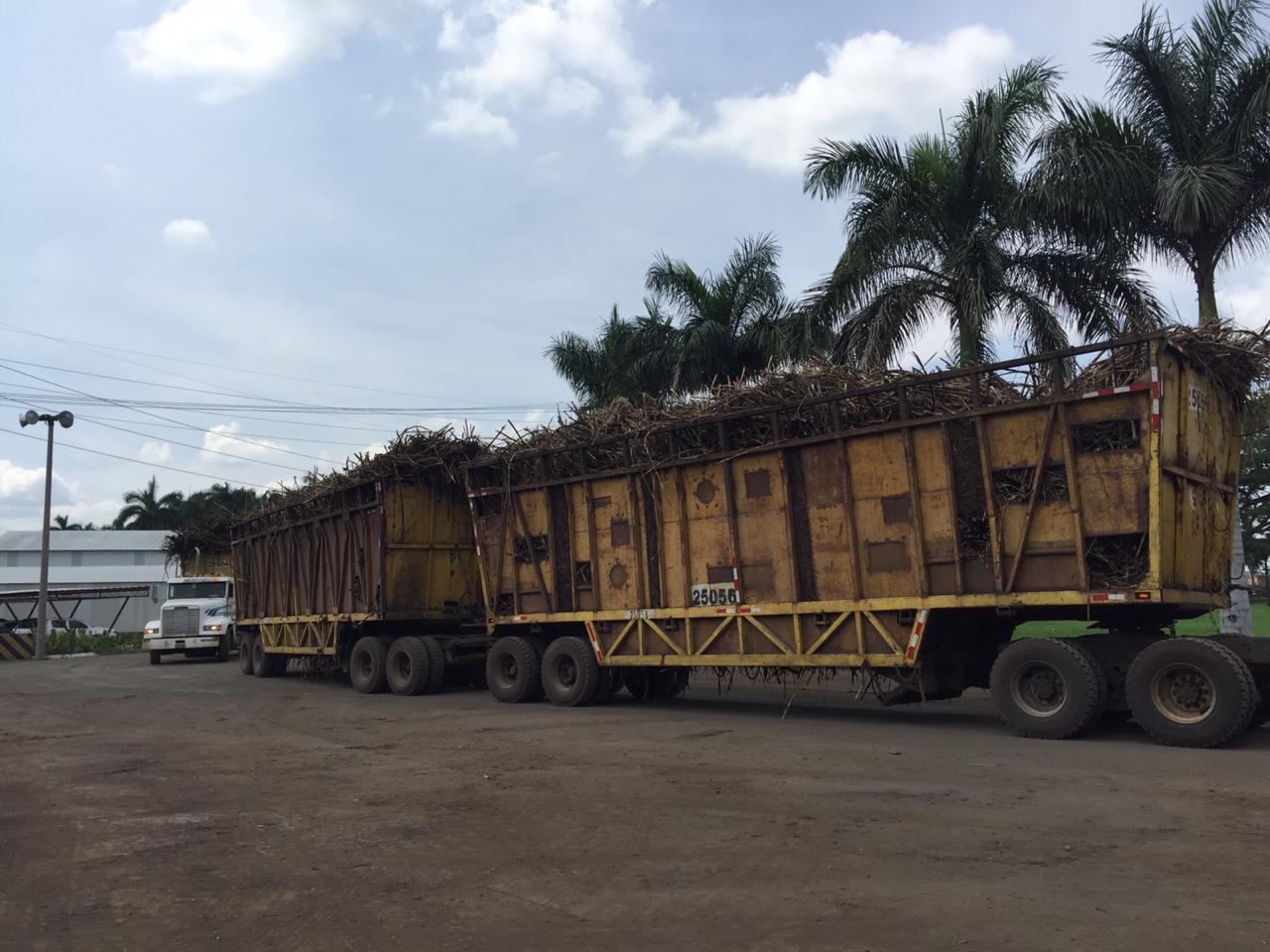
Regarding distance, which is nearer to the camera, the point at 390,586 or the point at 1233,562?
the point at 1233,562

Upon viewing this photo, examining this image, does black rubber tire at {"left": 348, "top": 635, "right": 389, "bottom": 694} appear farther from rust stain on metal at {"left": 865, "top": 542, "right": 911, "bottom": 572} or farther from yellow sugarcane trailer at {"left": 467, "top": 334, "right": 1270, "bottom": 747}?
rust stain on metal at {"left": 865, "top": 542, "right": 911, "bottom": 572}

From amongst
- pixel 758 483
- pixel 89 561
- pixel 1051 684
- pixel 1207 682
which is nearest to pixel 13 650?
pixel 758 483

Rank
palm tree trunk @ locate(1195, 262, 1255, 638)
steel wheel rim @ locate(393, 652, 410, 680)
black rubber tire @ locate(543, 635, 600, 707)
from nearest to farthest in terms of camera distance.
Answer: palm tree trunk @ locate(1195, 262, 1255, 638) → black rubber tire @ locate(543, 635, 600, 707) → steel wheel rim @ locate(393, 652, 410, 680)

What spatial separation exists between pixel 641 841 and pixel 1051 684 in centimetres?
557

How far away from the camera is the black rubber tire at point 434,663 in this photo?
55.7ft

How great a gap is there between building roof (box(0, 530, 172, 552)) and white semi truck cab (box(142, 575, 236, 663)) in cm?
5107

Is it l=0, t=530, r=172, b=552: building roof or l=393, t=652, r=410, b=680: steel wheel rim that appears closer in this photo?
l=393, t=652, r=410, b=680: steel wheel rim

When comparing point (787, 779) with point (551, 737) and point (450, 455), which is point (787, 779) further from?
point (450, 455)

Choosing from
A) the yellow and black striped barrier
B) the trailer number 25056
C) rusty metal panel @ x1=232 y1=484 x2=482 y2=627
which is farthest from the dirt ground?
the yellow and black striped barrier

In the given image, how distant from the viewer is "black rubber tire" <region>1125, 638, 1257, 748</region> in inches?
364

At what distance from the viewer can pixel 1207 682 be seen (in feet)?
31.1

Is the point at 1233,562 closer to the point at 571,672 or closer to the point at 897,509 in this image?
the point at 897,509

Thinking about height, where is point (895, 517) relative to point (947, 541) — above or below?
above

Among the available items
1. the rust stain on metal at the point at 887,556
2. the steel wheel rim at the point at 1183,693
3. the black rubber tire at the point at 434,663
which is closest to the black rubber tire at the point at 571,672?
the black rubber tire at the point at 434,663
